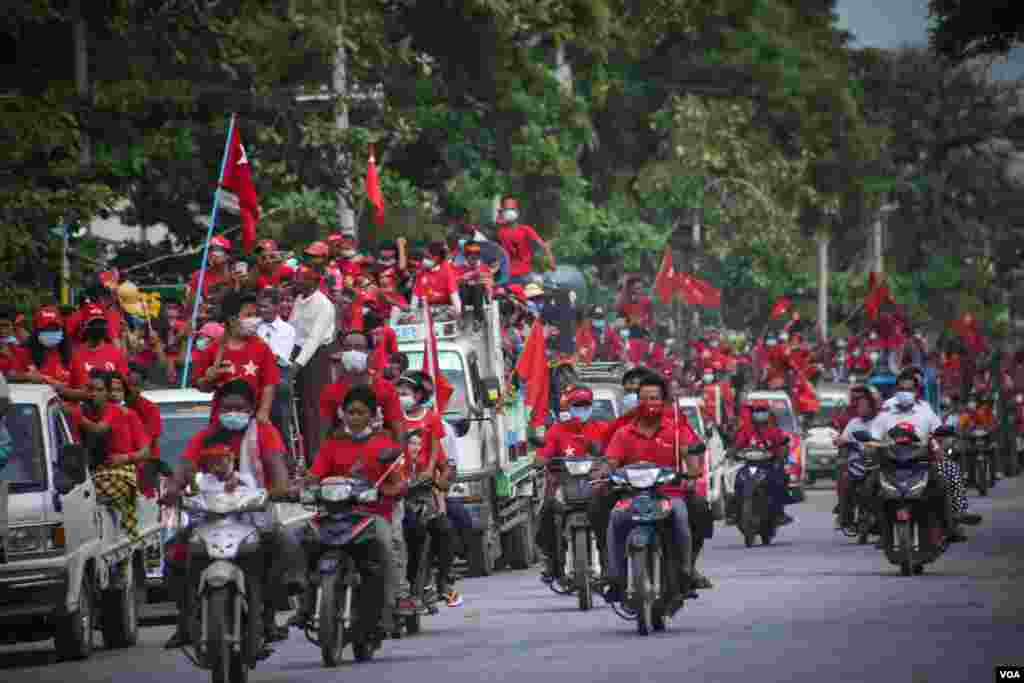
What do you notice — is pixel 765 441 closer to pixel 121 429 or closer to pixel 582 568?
pixel 582 568

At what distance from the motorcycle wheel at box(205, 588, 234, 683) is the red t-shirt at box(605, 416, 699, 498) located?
14.6ft

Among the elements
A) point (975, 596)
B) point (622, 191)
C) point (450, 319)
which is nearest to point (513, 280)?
point (450, 319)

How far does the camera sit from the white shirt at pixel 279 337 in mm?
21469

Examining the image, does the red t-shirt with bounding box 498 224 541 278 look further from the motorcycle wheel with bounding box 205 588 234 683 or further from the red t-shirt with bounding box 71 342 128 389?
the motorcycle wheel with bounding box 205 588 234 683

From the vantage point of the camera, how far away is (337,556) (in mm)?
15523

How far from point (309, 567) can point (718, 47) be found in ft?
159

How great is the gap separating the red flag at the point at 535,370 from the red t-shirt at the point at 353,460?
10.3 meters

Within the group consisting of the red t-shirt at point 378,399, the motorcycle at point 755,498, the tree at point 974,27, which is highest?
the tree at point 974,27

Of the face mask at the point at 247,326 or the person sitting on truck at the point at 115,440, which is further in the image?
the person sitting on truck at the point at 115,440

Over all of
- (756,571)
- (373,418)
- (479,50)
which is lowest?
(756,571)

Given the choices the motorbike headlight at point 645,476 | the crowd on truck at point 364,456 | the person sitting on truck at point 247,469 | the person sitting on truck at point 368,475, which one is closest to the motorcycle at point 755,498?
the crowd on truck at point 364,456

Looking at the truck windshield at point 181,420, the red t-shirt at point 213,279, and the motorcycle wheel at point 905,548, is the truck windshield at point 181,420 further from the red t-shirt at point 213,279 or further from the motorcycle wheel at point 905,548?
the motorcycle wheel at point 905,548

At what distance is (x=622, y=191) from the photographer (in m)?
60.7

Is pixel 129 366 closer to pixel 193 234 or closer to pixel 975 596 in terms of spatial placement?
pixel 975 596
